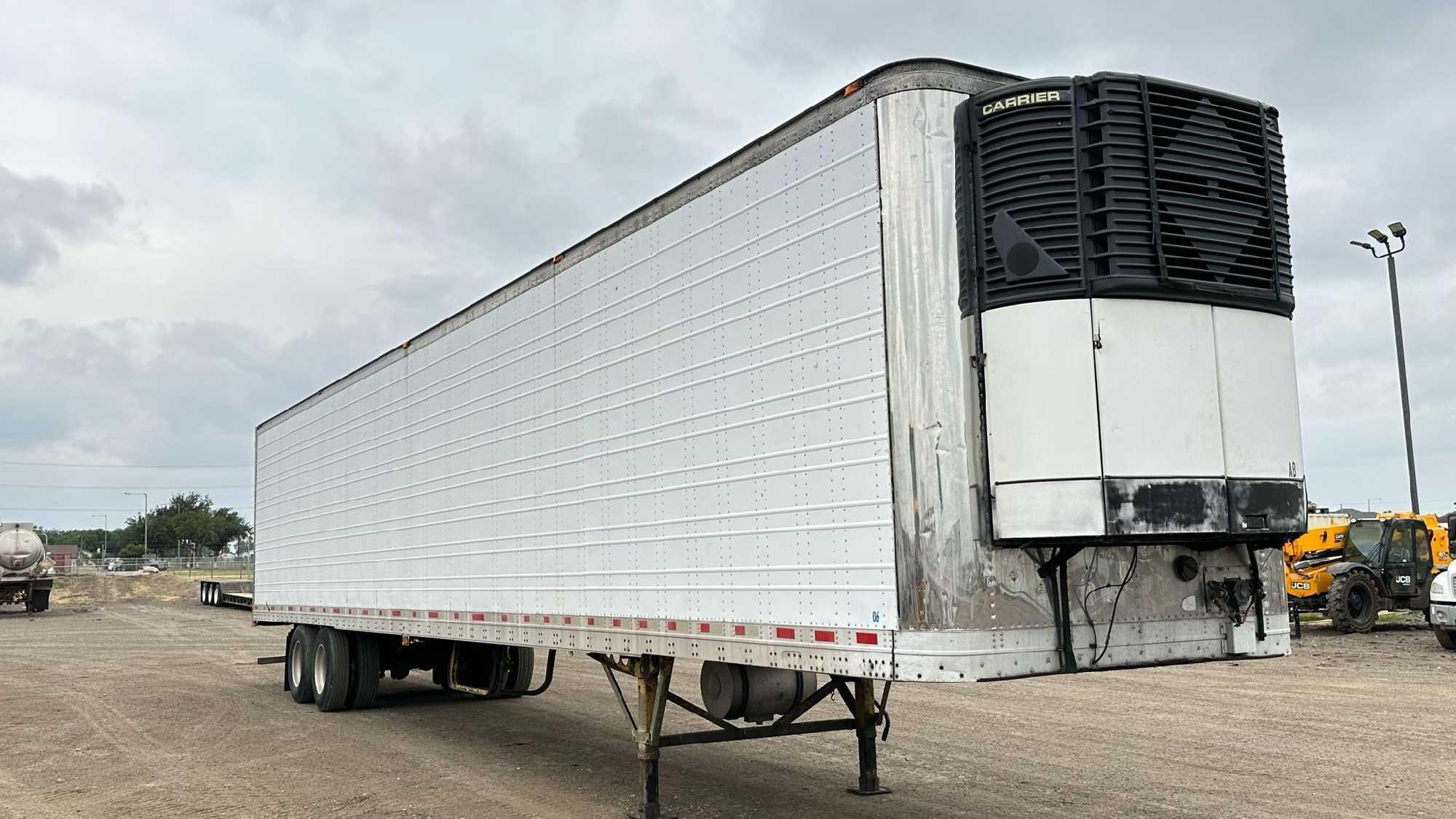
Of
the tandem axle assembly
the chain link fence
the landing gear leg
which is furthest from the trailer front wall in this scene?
the chain link fence

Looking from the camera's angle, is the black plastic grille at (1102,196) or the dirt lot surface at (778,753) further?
the dirt lot surface at (778,753)

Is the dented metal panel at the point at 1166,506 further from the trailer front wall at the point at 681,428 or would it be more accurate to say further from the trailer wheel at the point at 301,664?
the trailer wheel at the point at 301,664

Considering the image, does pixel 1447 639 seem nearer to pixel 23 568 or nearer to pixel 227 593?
pixel 227 593

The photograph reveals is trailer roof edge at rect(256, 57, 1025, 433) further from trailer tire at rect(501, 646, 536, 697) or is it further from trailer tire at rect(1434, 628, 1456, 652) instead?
trailer tire at rect(1434, 628, 1456, 652)

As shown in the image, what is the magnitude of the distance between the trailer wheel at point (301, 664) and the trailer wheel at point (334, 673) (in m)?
0.52

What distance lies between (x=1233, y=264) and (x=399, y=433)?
27.9ft

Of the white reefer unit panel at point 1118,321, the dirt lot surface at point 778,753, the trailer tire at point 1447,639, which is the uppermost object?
the white reefer unit panel at point 1118,321

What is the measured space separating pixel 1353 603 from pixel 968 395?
1892 cm

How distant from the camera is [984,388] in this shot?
208 inches

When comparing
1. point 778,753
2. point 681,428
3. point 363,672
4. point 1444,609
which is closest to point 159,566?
point 363,672

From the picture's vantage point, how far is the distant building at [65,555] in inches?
2851

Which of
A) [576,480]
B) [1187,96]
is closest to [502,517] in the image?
[576,480]

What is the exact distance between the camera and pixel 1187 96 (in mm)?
5555

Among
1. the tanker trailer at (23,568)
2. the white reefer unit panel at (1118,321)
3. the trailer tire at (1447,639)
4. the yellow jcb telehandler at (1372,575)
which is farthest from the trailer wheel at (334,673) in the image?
the tanker trailer at (23,568)
